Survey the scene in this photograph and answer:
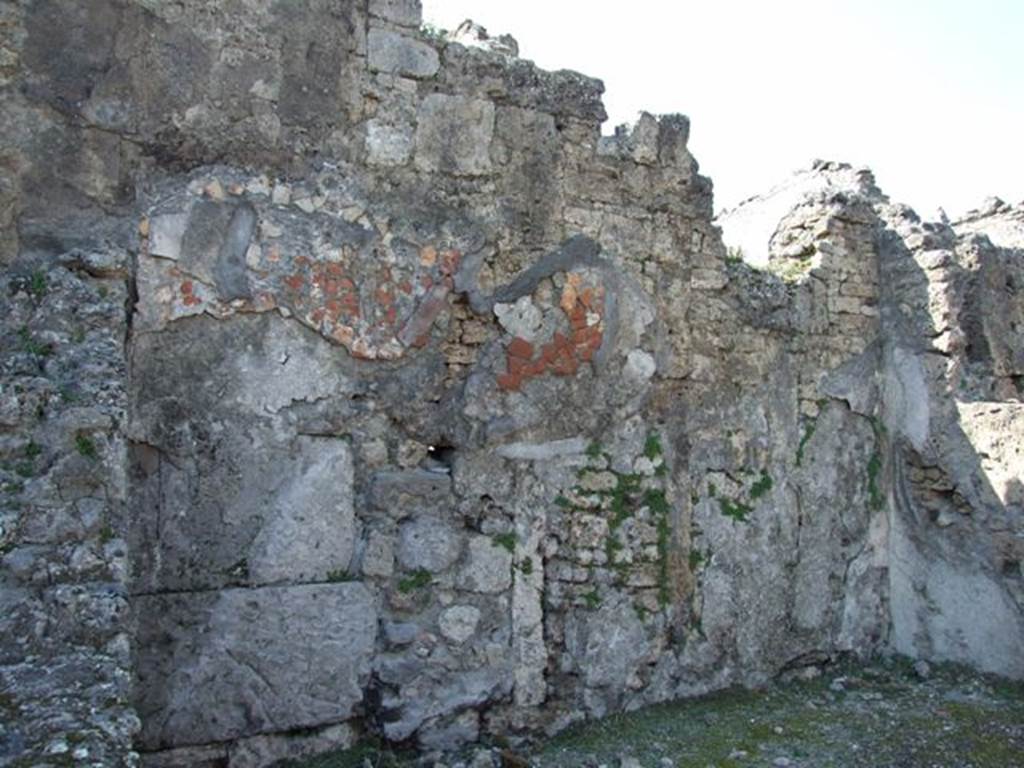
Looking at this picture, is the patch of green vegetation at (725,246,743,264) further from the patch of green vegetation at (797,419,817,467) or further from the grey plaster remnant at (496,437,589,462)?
the grey plaster remnant at (496,437,589,462)

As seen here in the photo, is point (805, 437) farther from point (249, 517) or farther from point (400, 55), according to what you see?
point (249, 517)

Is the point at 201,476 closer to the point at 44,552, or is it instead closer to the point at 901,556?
the point at 44,552

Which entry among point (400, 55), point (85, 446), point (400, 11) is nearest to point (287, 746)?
point (85, 446)

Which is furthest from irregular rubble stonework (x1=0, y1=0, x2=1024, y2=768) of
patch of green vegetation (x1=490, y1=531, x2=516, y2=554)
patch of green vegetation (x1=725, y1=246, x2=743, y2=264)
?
patch of green vegetation (x1=725, y1=246, x2=743, y2=264)

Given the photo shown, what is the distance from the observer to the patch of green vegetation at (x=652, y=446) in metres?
4.80

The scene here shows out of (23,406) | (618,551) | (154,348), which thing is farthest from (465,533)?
(23,406)

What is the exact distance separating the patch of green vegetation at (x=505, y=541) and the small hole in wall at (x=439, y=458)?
351 millimetres

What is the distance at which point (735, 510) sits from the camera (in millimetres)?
5090

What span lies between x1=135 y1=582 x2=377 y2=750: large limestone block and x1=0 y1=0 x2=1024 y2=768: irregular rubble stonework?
11 mm

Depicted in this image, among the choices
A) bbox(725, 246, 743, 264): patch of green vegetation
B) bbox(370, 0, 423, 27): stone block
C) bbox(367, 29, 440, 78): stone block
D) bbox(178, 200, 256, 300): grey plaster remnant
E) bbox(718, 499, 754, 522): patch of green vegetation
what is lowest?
bbox(718, 499, 754, 522): patch of green vegetation

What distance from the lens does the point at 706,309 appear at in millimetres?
5070

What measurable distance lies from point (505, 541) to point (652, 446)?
0.90m

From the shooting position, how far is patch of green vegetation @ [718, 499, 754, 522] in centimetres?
505

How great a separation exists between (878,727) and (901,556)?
52.8 inches
